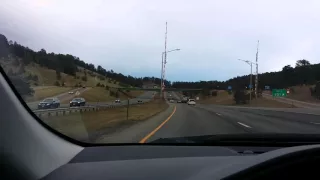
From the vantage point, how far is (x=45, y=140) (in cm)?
356

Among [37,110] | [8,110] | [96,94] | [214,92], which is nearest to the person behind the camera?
[8,110]

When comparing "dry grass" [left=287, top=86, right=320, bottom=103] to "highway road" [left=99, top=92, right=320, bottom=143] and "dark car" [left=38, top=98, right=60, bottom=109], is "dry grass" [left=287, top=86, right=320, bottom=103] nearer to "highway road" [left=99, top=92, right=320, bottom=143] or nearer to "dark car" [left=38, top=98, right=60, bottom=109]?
"highway road" [left=99, top=92, right=320, bottom=143]

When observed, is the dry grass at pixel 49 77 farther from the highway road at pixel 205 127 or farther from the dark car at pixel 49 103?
the highway road at pixel 205 127

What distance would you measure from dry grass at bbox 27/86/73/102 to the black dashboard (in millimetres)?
755

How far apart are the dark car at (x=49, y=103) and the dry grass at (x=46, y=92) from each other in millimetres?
61

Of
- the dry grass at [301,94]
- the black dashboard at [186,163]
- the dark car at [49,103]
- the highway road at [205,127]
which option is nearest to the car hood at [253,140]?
the black dashboard at [186,163]

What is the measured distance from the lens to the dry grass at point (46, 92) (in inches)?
164

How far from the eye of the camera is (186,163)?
3709mm

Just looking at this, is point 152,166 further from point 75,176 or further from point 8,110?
point 8,110

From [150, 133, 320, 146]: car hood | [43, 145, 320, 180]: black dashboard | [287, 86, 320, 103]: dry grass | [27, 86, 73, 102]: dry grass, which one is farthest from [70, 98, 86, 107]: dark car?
[287, 86, 320, 103]: dry grass

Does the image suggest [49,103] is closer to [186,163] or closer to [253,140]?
[186,163]

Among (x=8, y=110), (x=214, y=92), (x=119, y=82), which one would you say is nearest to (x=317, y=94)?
(x=214, y=92)

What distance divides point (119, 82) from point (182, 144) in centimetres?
326

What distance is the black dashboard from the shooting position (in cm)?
224
